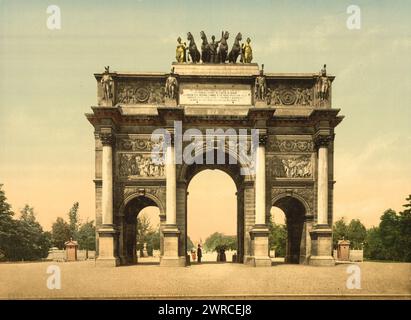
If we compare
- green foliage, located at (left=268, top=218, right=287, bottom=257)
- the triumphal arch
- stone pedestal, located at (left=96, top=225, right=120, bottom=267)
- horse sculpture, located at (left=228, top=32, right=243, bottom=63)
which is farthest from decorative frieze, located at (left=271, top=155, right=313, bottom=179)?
green foliage, located at (left=268, top=218, right=287, bottom=257)

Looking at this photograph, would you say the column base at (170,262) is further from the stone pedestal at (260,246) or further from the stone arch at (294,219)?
the stone arch at (294,219)

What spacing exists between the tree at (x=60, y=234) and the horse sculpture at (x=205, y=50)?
3601 cm

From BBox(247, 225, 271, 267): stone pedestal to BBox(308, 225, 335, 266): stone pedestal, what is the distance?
243 centimetres

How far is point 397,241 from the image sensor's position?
40.2 meters

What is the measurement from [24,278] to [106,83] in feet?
36.4

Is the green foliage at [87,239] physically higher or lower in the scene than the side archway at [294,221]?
lower

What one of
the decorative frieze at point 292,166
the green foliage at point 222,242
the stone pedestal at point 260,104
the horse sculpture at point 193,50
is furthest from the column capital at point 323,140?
the green foliage at point 222,242

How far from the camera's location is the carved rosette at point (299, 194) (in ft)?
84.5

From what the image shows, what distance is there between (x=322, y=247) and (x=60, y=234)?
4191 centimetres

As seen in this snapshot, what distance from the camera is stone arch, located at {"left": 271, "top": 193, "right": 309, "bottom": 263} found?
25859 mm

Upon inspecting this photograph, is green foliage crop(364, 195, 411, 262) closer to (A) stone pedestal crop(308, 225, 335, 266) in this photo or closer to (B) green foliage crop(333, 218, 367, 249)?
(B) green foliage crop(333, 218, 367, 249)

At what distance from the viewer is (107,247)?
24297 mm
